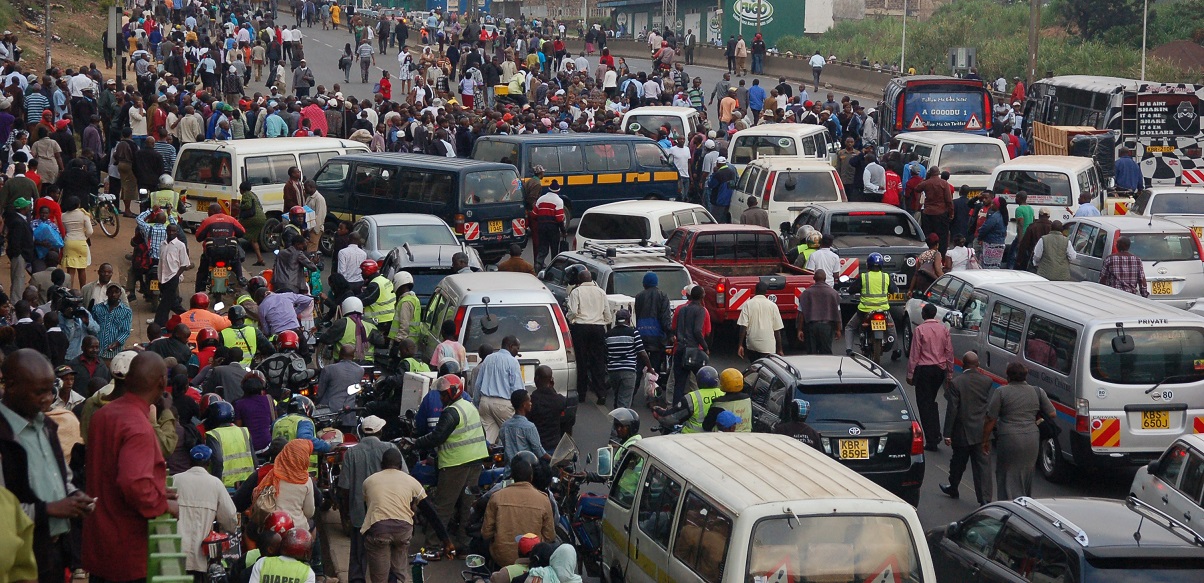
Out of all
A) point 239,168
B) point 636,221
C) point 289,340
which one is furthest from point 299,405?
point 239,168

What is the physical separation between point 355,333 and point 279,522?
6359 millimetres

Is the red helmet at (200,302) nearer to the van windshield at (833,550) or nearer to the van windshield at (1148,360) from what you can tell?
the van windshield at (1148,360)

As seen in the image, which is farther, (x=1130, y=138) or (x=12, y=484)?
(x=1130, y=138)

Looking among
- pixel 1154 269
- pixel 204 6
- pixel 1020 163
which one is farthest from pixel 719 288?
pixel 204 6

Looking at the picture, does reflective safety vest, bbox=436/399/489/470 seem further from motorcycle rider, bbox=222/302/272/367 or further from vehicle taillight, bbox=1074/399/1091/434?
vehicle taillight, bbox=1074/399/1091/434

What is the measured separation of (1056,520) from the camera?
9234mm

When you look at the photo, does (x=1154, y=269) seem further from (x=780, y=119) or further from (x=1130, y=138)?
(x=780, y=119)

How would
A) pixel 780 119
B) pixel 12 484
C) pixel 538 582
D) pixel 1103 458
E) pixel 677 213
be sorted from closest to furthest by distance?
pixel 12 484
pixel 538 582
pixel 1103 458
pixel 677 213
pixel 780 119

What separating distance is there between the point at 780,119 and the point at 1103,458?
71.1 ft

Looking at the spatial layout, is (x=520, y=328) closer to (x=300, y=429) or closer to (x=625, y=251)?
(x=625, y=251)

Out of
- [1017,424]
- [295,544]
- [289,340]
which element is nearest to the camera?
[295,544]

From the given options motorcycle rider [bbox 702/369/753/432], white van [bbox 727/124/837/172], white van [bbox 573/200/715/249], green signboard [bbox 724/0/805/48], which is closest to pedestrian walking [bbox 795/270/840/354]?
white van [bbox 573/200/715/249]

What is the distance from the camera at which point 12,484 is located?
559cm

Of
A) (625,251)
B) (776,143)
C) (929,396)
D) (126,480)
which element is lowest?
(929,396)
